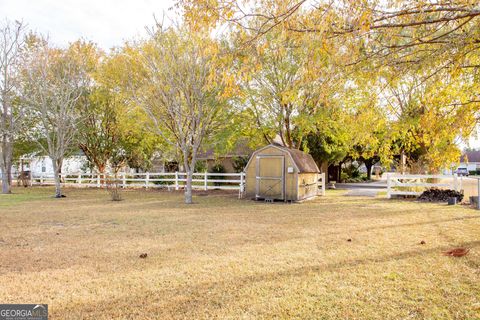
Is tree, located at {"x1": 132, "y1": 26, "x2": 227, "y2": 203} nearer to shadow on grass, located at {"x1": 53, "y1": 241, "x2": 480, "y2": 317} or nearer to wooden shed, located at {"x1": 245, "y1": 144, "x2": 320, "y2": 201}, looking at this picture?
wooden shed, located at {"x1": 245, "y1": 144, "x2": 320, "y2": 201}

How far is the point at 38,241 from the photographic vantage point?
6875 mm

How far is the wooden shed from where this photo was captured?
15.2 meters

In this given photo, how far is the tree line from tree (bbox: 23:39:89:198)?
0.37 feet

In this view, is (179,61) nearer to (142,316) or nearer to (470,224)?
(470,224)

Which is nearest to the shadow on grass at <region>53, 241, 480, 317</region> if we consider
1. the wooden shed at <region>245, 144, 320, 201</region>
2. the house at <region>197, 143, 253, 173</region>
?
the wooden shed at <region>245, 144, 320, 201</region>

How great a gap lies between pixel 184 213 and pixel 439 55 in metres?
8.58

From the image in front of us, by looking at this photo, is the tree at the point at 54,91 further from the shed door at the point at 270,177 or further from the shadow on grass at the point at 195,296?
the shadow on grass at the point at 195,296

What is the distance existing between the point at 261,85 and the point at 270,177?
5.73 m

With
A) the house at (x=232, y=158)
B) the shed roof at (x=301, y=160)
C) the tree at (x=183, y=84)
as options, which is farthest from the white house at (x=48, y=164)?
the shed roof at (x=301, y=160)

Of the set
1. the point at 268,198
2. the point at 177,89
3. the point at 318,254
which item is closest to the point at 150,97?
the point at 177,89

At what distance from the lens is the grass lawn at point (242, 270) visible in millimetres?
3633

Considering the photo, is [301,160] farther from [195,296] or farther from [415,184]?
[195,296]

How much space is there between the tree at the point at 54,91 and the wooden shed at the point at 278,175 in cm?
1027

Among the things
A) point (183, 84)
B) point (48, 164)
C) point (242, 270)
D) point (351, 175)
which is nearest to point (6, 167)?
point (183, 84)
